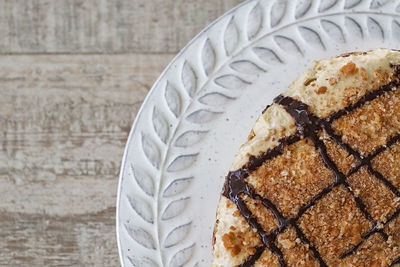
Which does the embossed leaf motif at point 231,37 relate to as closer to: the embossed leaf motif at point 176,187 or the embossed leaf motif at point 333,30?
the embossed leaf motif at point 333,30

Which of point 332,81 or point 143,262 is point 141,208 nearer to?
point 143,262

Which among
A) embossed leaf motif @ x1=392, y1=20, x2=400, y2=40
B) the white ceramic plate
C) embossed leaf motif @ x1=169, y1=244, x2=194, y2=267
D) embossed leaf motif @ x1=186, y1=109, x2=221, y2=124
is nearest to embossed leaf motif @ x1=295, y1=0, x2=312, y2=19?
the white ceramic plate

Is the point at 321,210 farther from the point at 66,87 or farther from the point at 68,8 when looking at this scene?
the point at 68,8

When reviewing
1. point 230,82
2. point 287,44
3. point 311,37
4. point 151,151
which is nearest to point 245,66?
point 230,82

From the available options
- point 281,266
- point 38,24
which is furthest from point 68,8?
point 281,266

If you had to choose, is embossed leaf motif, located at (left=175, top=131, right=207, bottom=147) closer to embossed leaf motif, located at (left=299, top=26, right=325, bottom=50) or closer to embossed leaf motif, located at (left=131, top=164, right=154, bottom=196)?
embossed leaf motif, located at (left=131, top=164, right=154, bottom=196)

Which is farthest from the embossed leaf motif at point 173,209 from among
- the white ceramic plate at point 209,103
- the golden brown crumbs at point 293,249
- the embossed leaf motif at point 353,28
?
the embossed leaf motif at point 353,28
